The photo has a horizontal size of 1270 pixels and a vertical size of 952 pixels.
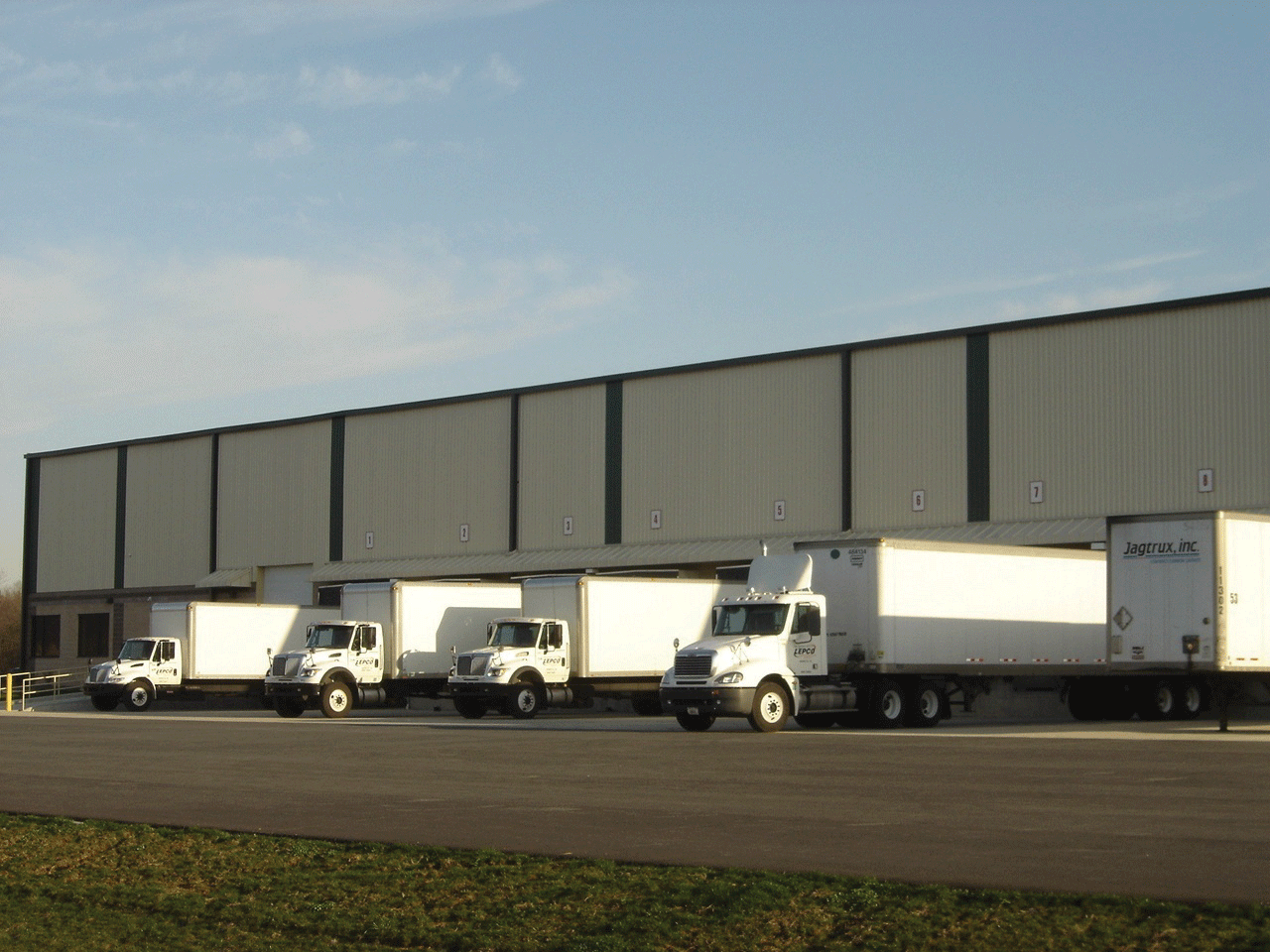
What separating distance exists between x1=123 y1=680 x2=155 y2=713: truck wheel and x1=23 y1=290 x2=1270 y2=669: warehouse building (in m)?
9.06

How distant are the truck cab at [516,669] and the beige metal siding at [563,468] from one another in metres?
17.5

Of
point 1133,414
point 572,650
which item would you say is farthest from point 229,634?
point 1133,414

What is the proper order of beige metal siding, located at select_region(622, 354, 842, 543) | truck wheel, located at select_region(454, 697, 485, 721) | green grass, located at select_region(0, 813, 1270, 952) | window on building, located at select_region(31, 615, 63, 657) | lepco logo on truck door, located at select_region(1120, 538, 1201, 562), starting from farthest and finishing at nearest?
window on building, located at select_region(31, 615, 63, 657) < beige metal siding, located at select_region(622, 354, 842, 543) < truck wheel, located at select_region(454, 697, 485, 721) < lepco logo on truck door, located at select_region(1120, 538, 1201, 562) < green grass, located at select_region(0, 813, 1270, 952)

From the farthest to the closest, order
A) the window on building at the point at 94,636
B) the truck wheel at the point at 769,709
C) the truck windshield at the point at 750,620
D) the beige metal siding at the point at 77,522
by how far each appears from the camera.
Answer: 1. the beige metal siding at the point at 77,522
2. the window on building at the point at 94,636
3. the truck windshield at the point at 750,620
4. the truck wheel at the point at 769,709

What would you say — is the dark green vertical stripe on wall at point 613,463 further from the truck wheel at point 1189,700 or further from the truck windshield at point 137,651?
the truck wheel at point 1189,700

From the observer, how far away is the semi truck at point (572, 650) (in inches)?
1591

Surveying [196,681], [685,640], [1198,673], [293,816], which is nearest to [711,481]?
[685,640]

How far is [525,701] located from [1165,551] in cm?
1675

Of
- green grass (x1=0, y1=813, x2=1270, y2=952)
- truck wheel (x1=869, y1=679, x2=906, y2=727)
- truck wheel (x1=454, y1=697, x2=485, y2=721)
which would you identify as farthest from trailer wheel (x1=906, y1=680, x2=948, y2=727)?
green grass (x1=0, y1=813, x2=1270, y2=952)

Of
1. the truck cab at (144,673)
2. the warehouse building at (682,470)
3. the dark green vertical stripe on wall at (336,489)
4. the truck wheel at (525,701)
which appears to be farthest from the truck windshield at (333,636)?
the dark green vertical stripe on wall at (336,489)

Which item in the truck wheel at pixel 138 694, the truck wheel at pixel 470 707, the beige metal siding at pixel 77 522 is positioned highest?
the beige metal siding at pixel 77 522

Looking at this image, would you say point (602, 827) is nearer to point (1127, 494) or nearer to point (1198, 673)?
point (1198, 673)

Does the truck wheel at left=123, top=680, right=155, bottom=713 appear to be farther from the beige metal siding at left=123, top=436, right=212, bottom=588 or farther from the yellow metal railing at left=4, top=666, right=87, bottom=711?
the beige metal siding at left=123, top=436, right=212, bottom=588

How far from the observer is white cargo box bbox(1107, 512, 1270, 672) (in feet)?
96.8
